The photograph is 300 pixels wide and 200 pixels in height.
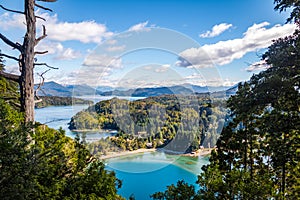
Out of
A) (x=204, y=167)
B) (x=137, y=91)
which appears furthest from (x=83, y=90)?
(x=204, y=167)

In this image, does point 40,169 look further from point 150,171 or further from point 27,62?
point 150,171

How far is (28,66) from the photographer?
10.7ft

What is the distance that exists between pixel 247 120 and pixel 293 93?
4.51 m

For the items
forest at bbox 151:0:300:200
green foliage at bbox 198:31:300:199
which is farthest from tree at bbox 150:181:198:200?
green foliage at bbox 198:31:300:199

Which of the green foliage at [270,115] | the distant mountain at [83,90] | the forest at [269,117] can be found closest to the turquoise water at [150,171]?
the distant mountain at [83,90]

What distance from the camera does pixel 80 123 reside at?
12.6m

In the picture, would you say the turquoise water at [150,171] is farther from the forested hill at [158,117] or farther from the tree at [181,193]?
the tree at [181,193]

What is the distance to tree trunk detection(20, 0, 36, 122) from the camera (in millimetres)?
3264

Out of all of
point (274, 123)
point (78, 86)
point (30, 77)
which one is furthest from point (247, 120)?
point (30, 77)

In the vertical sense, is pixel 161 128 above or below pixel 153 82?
below

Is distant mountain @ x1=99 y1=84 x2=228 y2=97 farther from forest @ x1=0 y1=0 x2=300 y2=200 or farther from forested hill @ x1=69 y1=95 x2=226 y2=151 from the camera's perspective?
forest @ x1=0 y1=0 x2=300 y2=200

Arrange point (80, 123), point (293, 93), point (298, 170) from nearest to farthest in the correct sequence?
1. point (293, 93)
2. point (298, 170)
3. point (80, 123)

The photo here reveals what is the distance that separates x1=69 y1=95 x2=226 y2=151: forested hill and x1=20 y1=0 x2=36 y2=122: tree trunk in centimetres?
867

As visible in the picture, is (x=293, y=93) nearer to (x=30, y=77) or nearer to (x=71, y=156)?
(x=71, y=156)
